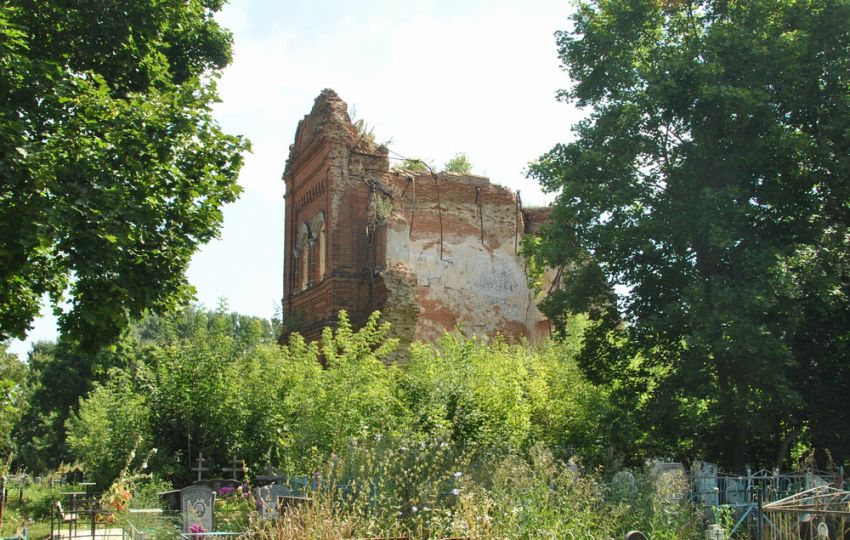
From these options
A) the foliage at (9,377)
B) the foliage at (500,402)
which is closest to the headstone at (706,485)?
the foliage at (500,402)

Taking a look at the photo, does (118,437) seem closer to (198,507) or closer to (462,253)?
(198,507)

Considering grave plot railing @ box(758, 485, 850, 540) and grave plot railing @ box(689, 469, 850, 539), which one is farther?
grave plot railing @ box(689, 469, 850, 539)

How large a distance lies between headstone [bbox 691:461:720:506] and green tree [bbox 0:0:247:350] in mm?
7493

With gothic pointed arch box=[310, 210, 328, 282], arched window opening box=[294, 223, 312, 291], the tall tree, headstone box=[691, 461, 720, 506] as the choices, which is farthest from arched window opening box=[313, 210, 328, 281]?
headstone box=[691, 461, 720, 506]

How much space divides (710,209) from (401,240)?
A: 12752 millimetres

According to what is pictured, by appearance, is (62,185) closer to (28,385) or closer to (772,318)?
(772,318)

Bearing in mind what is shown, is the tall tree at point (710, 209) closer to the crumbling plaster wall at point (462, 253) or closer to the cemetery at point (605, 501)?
the cemetery at point (605, 501)

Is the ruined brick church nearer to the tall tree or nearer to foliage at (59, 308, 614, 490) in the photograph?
foliage at (59, 308, 614, 490)

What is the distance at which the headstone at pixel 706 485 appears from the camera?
36.1 ft

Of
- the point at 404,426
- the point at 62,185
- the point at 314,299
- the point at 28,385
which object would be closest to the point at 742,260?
the point at 404,426

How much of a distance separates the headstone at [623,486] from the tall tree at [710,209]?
2681 millimetres

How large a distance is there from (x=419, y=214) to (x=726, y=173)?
13090 millimetres

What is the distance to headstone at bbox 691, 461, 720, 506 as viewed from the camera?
433 inches

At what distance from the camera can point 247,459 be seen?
17.7 m
